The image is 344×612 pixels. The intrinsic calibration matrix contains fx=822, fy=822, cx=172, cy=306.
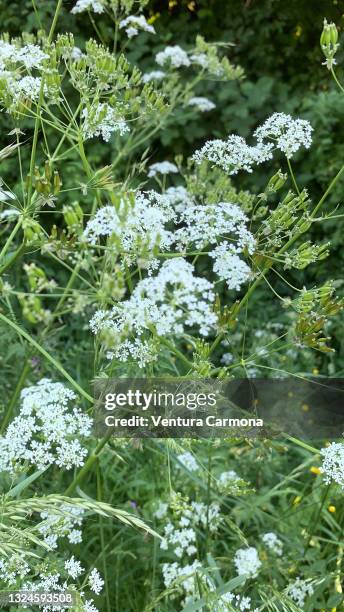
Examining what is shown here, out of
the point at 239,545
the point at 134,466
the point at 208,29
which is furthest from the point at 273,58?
the point at 239,545

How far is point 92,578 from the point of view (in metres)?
2.20

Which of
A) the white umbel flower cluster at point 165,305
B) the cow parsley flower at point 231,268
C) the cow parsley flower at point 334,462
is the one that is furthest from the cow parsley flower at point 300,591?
the white umbel flower cluster at point 165,305

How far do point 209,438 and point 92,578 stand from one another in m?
0.51

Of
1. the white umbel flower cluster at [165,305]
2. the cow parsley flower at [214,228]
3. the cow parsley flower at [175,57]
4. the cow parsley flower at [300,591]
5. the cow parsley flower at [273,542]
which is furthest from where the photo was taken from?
the cow parsley flower at [175,57]

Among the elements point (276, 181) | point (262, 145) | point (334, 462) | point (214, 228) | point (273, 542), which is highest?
point (262, 145)

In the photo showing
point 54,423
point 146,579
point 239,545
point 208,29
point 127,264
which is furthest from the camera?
point 208,29

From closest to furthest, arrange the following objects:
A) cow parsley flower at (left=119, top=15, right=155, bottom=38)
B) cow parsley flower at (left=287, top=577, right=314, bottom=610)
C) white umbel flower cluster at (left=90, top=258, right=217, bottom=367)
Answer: white umbel flower cluster at (left=90, top=258, right=217, bottom=367) → cow parsley flower at (left=287, top=577, right=314, bottom=610) → cow parsley flower at (left=119, top=15, right=155, bottom=38)

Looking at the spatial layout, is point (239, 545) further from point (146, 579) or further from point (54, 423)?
point (54, 423)

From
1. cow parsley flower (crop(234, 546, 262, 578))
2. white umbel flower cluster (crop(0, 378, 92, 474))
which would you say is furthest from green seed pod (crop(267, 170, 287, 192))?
cow parsley flower (crop(234, 546, 262, 578))

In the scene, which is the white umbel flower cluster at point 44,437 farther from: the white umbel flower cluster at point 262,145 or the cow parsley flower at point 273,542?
the cow parsley flower at point 273,542

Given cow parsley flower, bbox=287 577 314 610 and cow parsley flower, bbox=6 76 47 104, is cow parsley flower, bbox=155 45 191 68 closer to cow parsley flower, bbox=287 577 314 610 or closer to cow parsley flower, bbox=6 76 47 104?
cow parsley flower, bbox=6 76 47 104

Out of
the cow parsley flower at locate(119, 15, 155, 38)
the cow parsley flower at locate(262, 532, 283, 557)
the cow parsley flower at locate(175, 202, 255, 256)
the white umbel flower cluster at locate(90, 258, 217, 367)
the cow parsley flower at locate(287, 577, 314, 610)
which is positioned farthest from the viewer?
the cow parsley flower at locate(119, 15, 155, 38)

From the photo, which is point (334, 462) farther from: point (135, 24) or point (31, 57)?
point (135, 24)

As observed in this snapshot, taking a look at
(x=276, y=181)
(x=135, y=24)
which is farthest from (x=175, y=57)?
(x=276, y=181)
